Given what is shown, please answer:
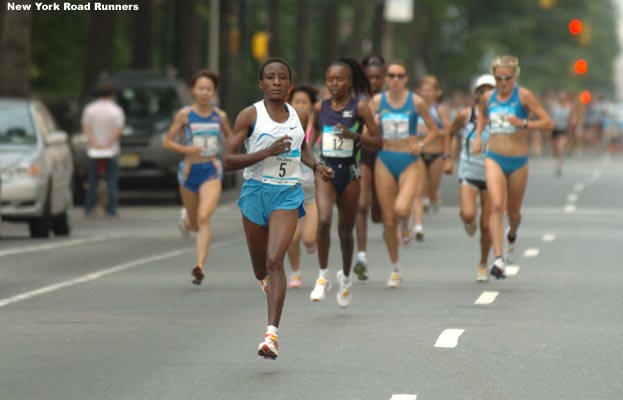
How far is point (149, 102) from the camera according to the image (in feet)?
100

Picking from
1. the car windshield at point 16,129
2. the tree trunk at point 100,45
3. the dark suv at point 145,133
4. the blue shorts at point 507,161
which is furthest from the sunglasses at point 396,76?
the tree trunk at point 100,45

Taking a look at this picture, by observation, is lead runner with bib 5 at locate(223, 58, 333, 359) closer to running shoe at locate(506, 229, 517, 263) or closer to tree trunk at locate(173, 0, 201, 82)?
running shoe at locate(506, 229, 517, 263)

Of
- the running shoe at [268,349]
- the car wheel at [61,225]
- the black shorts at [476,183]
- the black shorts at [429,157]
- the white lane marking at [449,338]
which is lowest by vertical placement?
the car wheel at [61,225]

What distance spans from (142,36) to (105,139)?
626 inches

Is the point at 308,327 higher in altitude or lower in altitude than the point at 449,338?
lower

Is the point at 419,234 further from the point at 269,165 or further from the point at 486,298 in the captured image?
the point at 269,165

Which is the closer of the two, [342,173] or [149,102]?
[342,173]

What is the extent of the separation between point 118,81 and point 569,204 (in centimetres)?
778

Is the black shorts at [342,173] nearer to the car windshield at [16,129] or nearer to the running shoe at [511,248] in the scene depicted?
the running shoe at [511,248]

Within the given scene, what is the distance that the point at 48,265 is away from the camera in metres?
18.1

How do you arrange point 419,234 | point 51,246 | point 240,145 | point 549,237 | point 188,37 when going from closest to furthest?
point 240,145, point 51,246, point 419,234, point 549,237, point 188,37

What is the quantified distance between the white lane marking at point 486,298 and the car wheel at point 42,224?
→ 8540 millimetres

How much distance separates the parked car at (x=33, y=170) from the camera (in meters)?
21.8

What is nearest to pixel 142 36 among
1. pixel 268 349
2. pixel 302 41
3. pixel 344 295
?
pixel 302 41
